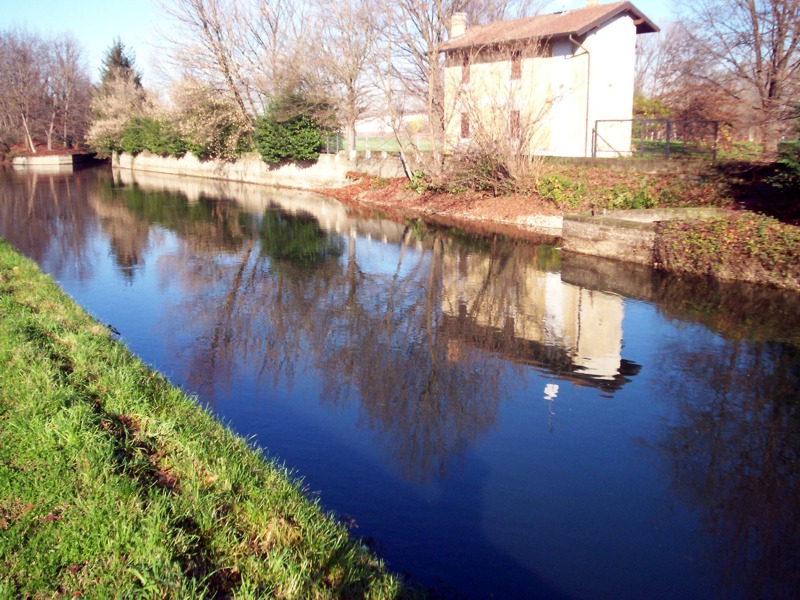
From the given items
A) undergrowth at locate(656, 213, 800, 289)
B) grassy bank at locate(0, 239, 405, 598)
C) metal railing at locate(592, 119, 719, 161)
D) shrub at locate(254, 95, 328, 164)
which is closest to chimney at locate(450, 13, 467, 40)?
shrub at locate(254, 95, 328, 164)

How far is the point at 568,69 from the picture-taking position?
31766 millimetres

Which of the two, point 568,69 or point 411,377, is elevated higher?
point 568,69

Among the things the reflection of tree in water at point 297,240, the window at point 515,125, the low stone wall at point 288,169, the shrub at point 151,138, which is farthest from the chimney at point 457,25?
the shrub at point 151,138

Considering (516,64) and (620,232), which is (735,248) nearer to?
(620,232)

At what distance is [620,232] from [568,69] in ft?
57.6

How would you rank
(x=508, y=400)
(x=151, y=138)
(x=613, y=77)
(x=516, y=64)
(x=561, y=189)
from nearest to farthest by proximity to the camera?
(x=508, y=400)
(x=561, y=189)
(x=516, y=64)
(x=613, y=77)
(x=151, y=138)

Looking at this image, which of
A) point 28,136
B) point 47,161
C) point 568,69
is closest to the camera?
point 568,69

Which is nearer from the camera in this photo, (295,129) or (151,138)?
(295,129)

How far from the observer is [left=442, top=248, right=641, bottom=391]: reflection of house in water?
31.7ft

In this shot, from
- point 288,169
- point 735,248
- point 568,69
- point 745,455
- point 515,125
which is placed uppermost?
point 568,69

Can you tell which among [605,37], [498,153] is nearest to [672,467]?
[498,153]

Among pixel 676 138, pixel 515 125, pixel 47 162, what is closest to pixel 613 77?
pixel 676 138

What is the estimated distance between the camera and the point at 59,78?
239 feet

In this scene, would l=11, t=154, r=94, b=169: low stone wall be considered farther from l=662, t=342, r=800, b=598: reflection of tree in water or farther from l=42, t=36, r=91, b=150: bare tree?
l=662, t=342, r=800, b=598: reflection of tree in water
